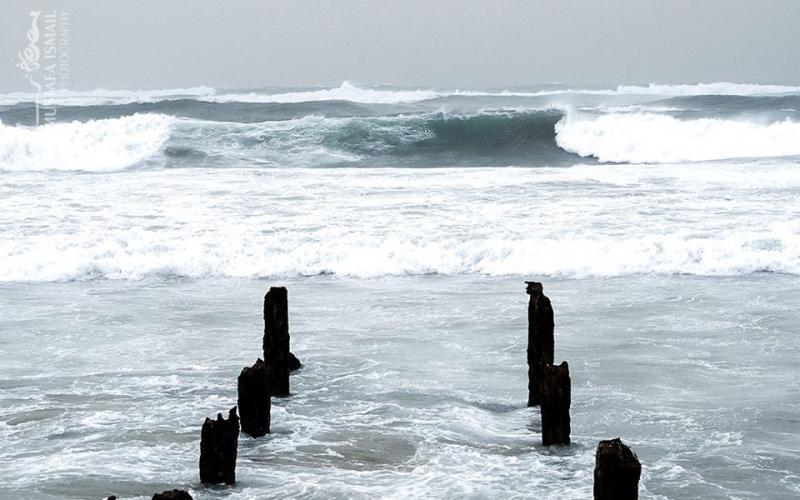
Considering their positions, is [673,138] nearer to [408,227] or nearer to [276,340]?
[408,227]

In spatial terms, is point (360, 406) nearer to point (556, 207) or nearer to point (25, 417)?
point (25, 417)

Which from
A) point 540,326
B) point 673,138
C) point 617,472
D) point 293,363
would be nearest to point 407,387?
point 293,363

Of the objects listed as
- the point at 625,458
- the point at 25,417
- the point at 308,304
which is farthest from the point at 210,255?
the point at 625,458

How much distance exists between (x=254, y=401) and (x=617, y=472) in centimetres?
378

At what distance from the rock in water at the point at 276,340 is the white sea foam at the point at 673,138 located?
24322 millimetres

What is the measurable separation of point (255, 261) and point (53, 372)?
256 inches

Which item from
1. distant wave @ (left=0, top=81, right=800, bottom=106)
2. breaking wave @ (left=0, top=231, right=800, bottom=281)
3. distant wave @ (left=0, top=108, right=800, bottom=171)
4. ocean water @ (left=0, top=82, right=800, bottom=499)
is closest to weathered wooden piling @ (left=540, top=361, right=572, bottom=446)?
ocean water @ (left=0, top=82, right=800, bottom=499)

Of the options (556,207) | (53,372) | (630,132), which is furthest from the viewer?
(630,132)

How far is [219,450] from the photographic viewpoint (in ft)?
24.5

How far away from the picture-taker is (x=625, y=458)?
575 centimetres

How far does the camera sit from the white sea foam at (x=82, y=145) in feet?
104

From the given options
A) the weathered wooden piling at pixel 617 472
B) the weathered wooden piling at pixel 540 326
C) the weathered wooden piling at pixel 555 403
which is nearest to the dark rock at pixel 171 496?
the weathered wooden piling at pixel 617 472

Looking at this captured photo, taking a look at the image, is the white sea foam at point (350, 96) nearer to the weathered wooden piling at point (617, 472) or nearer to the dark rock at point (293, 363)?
the dark rock at point (293, 363)

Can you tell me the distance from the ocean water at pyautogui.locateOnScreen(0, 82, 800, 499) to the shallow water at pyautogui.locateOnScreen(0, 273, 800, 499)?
1.6 inches
